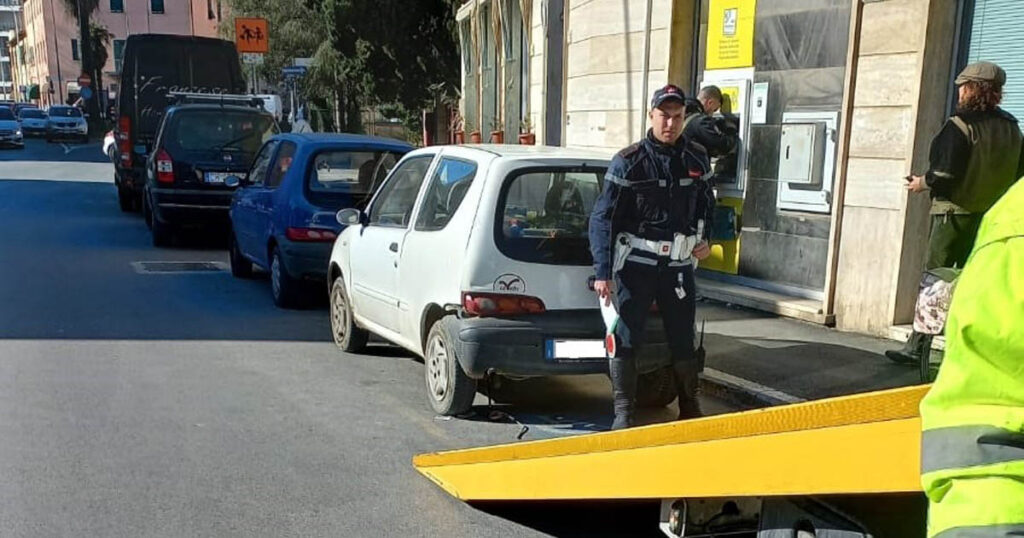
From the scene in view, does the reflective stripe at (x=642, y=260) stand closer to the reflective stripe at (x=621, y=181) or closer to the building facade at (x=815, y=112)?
the reflective stripe at (x=621, y=181)

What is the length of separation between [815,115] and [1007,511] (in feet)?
22.1

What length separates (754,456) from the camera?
2391 millimetres

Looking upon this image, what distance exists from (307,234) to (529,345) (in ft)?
12.4

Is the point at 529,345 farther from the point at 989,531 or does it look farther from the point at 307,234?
the point at 307,234

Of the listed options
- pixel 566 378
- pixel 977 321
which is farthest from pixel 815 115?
pixel 977 321

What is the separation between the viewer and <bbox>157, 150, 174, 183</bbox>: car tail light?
11641 mm

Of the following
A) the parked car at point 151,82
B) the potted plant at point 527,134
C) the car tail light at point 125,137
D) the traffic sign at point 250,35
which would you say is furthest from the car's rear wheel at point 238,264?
the traffic sign at point 250,35

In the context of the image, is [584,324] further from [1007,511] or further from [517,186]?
[1007,511]

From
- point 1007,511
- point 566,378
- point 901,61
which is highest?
point 901,61

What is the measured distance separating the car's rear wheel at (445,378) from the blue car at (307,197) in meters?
2.97

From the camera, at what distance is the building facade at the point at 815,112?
659 centimetres

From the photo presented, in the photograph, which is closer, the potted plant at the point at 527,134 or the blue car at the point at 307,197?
the blue car at the point at 307,197

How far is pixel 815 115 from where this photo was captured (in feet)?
25.1

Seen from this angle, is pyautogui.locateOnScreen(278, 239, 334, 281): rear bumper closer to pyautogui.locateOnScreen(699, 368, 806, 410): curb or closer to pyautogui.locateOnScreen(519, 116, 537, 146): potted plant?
pyautogui.locateOnScreen(699, 368, 806, 410): curb
